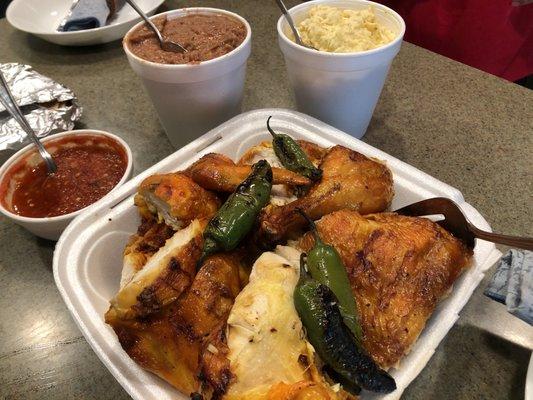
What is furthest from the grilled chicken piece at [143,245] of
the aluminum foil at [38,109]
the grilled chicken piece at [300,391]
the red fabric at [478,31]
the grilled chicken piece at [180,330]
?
the red fabric at [478,31]

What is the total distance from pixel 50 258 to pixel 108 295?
505 mm

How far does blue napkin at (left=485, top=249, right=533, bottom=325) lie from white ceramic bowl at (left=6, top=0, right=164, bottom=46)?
2442mm

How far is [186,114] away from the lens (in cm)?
184

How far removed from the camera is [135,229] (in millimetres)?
1531

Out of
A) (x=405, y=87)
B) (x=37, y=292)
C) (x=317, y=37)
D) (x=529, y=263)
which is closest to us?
(x=529, y=263)

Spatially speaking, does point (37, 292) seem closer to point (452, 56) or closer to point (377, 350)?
point (377, 350)

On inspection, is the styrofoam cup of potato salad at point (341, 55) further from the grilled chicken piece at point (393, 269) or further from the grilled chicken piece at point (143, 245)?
the grilled chicken piece at point (143, 245)

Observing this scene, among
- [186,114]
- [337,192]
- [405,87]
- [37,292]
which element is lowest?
[37,292]

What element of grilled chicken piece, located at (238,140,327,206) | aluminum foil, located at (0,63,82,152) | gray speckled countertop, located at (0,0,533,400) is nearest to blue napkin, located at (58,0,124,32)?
gray speckled countertop, located at (0,0,533,400)

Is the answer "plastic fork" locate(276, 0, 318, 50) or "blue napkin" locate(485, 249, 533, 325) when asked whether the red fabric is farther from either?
"blue napkin" locate(485, 249, 533, 325)

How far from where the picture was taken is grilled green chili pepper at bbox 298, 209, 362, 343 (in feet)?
3.49

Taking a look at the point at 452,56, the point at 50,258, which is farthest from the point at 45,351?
the point at 452,56

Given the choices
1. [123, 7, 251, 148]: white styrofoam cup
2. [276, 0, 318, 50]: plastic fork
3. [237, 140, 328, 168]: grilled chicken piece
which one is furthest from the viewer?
[276, 0, 318, 50]: plastic fork

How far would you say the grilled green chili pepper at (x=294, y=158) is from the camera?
1384mm
